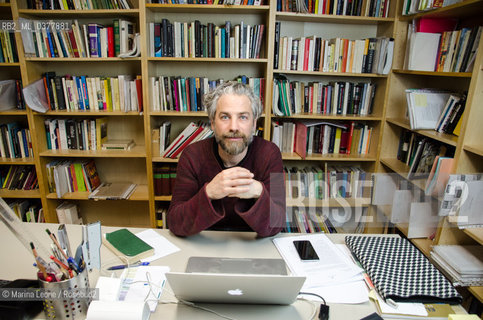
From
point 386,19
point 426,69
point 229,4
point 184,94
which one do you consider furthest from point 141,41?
point 426,69

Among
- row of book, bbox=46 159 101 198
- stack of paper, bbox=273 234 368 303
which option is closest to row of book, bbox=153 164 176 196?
row of book, bbox=46 159 101 198

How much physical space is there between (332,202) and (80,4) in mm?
2565

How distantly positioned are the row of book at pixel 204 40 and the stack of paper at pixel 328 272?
1675mm

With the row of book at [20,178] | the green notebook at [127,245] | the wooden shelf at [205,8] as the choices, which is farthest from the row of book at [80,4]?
the green notebook at [127,245]

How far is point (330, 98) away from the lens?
255 cm

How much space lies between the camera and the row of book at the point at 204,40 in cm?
234

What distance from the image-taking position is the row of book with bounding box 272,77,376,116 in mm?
2500

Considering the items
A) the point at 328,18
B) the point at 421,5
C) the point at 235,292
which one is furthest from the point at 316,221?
the point at 235,292

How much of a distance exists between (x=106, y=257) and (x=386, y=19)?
8.04ft

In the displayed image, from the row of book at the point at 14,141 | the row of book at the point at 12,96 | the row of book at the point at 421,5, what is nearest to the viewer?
the row of book at the point at 421,5

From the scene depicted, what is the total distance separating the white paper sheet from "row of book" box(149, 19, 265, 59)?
1572mm

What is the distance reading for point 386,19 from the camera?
2.32 metres

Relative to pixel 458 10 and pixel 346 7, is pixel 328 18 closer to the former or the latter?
pixel 346 7

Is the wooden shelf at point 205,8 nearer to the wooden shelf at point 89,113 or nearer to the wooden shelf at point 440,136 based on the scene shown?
the wooden shelf at point 89,113
